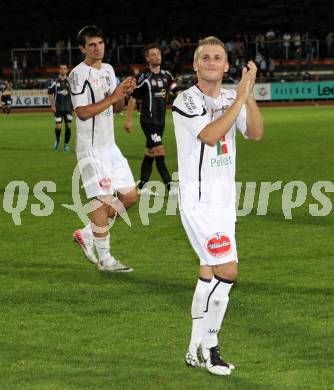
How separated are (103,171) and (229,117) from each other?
152 inches

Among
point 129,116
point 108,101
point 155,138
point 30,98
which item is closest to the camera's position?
point 108,101

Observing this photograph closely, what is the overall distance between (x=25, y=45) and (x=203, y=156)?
51.6 m

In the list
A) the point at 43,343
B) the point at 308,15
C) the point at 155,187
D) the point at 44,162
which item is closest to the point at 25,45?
the point at 308,15

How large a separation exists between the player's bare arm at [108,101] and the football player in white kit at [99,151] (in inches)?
1.9

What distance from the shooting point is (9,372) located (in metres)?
6.25

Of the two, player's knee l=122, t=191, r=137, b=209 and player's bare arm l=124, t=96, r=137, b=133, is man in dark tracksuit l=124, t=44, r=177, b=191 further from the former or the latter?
player's knee l=122, t=191, r=137, b=209

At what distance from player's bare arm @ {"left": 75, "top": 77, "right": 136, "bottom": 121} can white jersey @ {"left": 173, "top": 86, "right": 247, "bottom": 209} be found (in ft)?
7.13

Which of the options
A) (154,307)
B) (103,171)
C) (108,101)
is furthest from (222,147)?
(103,171)

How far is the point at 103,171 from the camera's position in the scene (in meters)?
9.55

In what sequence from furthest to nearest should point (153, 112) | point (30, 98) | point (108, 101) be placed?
point (30, 98) < point (153, 112) < point (108, 101)

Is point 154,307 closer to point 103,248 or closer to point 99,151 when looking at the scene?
point 103,248

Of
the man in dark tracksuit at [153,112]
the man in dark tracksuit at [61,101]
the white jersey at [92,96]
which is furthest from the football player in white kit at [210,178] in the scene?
the man in dark tracksuit at [61,101]

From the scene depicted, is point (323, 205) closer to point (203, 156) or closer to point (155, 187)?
point (155, 187)

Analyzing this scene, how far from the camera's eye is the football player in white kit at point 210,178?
19.8 ft
